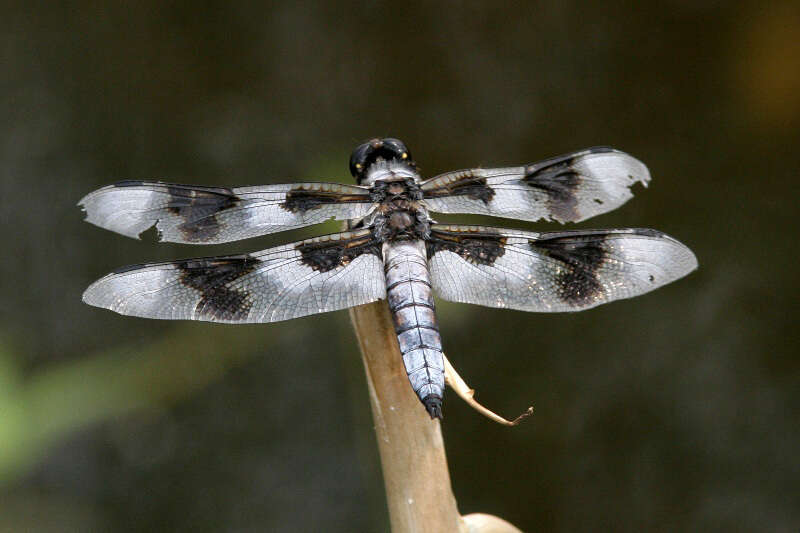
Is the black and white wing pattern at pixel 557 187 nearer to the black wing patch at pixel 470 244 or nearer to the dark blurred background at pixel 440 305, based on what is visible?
the black wing patch at pixel 470 244

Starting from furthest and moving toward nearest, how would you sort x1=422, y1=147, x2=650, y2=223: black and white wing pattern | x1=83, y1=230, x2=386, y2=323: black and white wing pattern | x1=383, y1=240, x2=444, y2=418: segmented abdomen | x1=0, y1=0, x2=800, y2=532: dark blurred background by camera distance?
x1=0, y1=0, x2=800, y2=532: dark blurred background
x1=422, y1=147, x2=650, y2=223: black and white wing pattern
x1=83, y1=230, x2=386, y2=323: black and white wing pattern
x1=383, y1=240, x2=444, y2=418: segmented abdomen

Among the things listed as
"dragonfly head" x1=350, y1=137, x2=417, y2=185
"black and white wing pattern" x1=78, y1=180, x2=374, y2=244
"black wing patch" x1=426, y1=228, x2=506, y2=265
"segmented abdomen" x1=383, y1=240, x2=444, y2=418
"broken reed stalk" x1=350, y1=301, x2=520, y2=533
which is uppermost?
"dragonfly head" x1=350, y1=137, x2=417, y2=185

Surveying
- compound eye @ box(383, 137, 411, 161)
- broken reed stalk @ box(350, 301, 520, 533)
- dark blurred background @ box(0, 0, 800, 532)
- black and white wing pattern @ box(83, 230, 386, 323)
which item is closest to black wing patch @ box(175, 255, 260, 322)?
black and white wing pattern @ box(83, 230, 386, 323)

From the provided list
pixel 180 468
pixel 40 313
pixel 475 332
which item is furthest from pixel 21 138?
pixel 475 332

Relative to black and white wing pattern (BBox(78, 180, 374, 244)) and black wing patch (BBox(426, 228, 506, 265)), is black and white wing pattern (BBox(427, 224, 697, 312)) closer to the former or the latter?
black wing patch (BBox(426, 228, 506, 265))

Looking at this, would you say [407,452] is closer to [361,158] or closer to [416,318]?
[416,318]

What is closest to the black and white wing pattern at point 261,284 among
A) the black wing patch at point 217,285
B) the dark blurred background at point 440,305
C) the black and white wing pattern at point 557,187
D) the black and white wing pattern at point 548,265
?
the black wing patch at point 217,285

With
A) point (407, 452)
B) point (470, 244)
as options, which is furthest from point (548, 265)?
point (407, 452)
